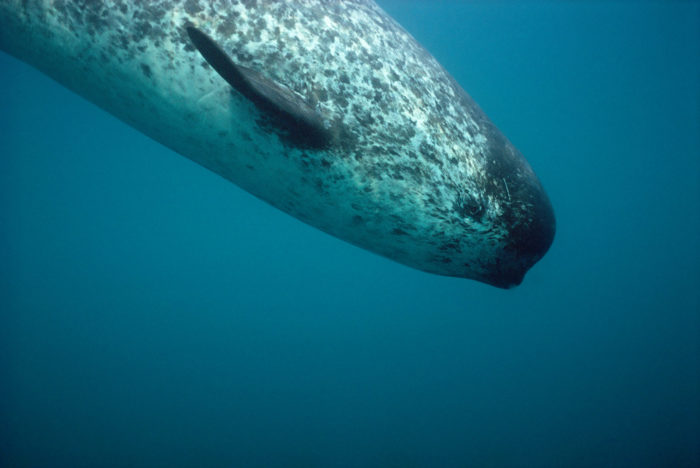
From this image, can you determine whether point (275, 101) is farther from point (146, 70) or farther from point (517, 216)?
point (517, 216)

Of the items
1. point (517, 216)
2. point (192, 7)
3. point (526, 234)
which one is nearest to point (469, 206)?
point (517, 216)

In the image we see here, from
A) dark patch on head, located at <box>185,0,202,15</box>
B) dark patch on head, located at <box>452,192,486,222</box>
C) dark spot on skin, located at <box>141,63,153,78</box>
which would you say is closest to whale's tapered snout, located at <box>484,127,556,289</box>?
dark patch on head, located at <box>452,192,486,222</box>

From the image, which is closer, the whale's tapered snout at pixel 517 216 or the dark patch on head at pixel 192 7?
the dark patch on head at pixel 192 7

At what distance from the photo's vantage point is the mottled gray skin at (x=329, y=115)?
6.95 feet

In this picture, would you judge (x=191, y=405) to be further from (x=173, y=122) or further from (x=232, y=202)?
(x=232, y=202)

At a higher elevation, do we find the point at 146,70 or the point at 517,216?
the point at 517,216

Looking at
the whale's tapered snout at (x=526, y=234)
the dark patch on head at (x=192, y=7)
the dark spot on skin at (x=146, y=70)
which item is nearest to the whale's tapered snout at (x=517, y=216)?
the whale's tapered snout at (x=526, y=234)

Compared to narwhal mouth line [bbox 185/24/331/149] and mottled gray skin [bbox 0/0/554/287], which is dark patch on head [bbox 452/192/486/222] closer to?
mottled gray skin [bbox 0/0/554/287]

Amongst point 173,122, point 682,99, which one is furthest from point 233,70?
point 682,99

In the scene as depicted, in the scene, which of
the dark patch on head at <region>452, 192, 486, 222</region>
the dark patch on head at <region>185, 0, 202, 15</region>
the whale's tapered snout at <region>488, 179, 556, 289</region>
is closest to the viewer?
the dark patch on head at <region>185, 0, 202, 15</region>

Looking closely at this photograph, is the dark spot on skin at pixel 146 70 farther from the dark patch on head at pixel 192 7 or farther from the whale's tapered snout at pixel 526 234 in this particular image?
the whale's tapered snout at pixel 526 234

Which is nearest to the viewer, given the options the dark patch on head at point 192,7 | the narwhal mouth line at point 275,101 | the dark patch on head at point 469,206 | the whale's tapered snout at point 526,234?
the narwhal mouth line at point 275,101

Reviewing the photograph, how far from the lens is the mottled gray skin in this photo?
6.95ft

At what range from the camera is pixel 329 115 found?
2104mm
